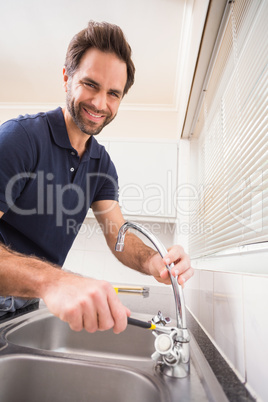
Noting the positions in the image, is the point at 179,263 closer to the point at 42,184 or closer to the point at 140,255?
the point at 140,255

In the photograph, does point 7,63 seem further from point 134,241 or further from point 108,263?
point 134,241

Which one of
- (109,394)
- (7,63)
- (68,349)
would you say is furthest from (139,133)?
(109,394)

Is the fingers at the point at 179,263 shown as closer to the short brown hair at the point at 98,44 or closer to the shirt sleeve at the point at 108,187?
the shirt sleeve at the point at 108,187

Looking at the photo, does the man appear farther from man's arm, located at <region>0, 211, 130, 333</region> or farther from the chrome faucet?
man's arm, located at <region>0, 211, 130, 333</region>

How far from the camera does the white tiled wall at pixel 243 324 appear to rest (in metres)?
0.47

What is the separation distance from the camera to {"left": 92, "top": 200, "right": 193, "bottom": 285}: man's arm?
705 millimetres

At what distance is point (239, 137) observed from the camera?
2.76 feet

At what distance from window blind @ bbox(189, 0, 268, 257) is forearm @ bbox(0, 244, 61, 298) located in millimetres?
448

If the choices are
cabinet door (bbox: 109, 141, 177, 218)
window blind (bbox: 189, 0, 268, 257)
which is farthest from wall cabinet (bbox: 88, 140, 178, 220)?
window blind (bbox: 189, 0, 268, 257)

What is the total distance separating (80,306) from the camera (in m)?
0.45

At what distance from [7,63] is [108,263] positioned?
191 centimetres

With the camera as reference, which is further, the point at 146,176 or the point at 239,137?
the point at 146,176

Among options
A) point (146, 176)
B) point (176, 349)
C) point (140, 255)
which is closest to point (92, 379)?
point (176, 349)

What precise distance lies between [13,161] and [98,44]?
2.05 feet
